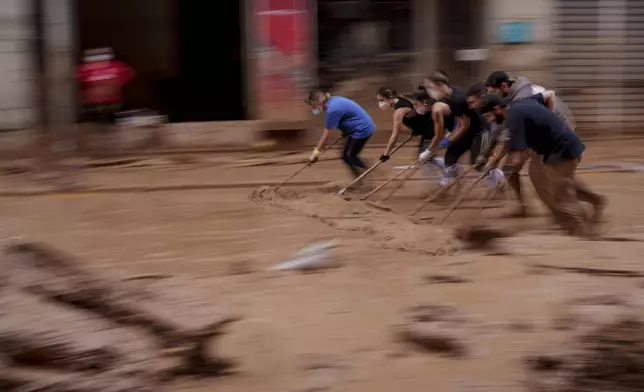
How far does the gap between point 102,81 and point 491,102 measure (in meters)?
7.38

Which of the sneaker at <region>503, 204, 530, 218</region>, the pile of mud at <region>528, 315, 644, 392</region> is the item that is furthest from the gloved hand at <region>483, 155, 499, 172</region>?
the pile of mud at <region>528, 315, 644, 392</region>

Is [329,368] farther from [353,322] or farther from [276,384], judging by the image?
[353,322]

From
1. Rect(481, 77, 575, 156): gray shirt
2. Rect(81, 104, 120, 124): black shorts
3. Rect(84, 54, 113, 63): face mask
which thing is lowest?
Rect(81, 104, 120, 124): black shorts

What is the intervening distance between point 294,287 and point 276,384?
1.75 meters

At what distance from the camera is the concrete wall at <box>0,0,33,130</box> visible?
13172 millimetres

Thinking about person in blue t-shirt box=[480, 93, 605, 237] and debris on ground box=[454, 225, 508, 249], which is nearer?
debris on ground box=[454, 225, 508, 249]

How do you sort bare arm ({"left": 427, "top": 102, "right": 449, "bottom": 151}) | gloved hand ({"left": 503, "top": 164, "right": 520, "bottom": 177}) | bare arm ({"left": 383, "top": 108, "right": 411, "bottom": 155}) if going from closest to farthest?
gloved hand ({"left": 503, "top": 164, "right": 520, "bottom": 177}), bare arm ({"left": 427, "top": 102, "right": 449, "bottom": 151}), bare arm ({"left": 383, "top": 108, "right": 411, "bottom": 155})

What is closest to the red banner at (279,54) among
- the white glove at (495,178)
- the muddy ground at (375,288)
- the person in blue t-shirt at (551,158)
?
the muddy ground at (375,288)

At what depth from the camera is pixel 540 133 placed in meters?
7.63

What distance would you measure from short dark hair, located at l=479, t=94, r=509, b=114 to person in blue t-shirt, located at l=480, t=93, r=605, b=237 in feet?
0.63

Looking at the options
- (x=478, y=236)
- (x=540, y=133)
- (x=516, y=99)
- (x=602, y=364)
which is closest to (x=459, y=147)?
(x=516, y=99)

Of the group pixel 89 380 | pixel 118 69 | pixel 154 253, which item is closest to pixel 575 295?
pixel 89 380

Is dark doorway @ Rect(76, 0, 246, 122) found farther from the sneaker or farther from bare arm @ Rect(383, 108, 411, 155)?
the sneaker

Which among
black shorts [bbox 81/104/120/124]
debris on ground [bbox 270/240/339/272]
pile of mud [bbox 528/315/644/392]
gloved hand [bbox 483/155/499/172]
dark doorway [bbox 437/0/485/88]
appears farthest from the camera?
dark doorway [bbox 437/0/485/88]
